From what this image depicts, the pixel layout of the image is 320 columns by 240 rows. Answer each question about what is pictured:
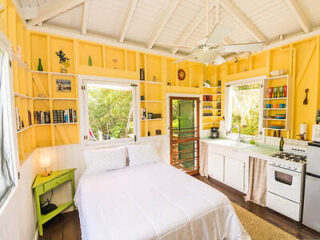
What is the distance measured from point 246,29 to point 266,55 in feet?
2.76

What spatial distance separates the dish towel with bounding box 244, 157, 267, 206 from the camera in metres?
2.74

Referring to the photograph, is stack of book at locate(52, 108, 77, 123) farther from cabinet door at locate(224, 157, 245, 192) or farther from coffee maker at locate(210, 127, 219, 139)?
coffee maker at locate(210, 127, 219, 139)

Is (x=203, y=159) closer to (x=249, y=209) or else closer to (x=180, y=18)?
(x=249, y=209)

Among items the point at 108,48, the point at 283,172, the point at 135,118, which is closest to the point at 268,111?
the point at 283,172

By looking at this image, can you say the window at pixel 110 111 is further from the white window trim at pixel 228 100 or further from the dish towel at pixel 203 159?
the white window trim at pixel 228 100

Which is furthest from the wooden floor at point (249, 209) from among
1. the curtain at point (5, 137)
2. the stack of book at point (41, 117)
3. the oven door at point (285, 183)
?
the stack of book at point (41, 117)

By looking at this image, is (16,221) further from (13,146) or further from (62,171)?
(62,171)

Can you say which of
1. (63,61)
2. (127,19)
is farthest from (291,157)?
(63,61)

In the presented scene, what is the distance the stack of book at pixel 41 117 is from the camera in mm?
2439

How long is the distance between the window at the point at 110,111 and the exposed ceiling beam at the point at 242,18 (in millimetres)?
2112

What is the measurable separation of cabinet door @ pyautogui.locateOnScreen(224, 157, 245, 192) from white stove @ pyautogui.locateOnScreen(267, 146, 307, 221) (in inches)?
20.2

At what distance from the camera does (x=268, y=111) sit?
3281 mm

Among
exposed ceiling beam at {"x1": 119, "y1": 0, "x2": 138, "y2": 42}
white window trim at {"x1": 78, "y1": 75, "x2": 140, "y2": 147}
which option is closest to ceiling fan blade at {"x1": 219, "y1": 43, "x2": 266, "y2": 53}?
exposed ceiling beam at {"x1": 119, "y1": 0, "x2": 138, "y2": 42}

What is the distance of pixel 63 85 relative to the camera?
2660 millimetres
